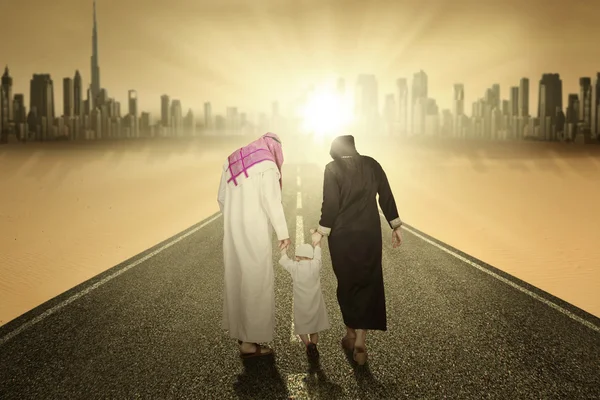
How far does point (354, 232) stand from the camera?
472cm

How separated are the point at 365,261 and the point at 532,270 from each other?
649 centimetres

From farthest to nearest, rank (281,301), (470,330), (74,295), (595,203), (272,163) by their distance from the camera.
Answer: (595,203) → (74,295) → (281,301) → (470,330) → (272,163)

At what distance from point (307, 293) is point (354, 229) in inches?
30.7

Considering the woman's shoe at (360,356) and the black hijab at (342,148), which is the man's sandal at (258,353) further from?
the black hijab at (342,148)

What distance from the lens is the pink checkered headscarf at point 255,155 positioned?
479cm

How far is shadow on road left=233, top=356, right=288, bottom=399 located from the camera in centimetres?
386

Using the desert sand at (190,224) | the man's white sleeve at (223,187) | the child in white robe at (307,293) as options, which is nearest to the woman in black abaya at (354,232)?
the child in white robe at (307,293)

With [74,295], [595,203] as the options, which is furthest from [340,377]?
[595,203]

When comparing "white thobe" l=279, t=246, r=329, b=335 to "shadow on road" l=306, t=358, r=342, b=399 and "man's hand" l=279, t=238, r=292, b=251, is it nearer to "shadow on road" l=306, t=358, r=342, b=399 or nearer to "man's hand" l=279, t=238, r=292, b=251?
"man's hand" l=279, t=238, r=292, b=251

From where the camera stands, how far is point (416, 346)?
4840mm

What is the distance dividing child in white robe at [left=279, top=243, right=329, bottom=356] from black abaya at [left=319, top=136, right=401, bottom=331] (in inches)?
11.5

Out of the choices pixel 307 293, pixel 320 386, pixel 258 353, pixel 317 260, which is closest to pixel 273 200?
pixel 317 260

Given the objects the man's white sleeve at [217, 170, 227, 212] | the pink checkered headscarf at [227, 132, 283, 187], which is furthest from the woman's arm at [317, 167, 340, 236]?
the man's white sleeve at [217, 170, 227, 212]

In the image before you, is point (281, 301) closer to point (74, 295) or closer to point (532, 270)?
point (74, 295)
